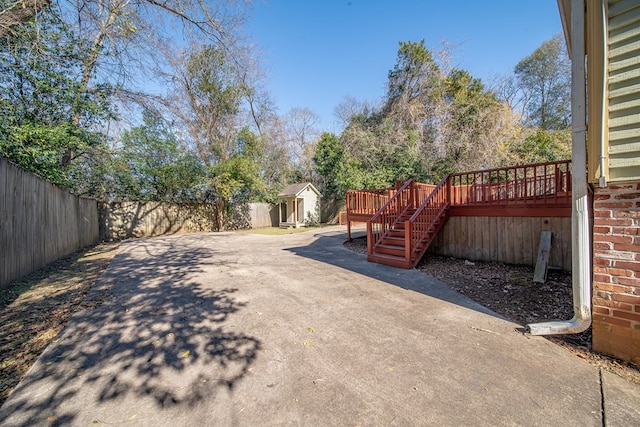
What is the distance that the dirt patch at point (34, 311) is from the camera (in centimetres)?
247

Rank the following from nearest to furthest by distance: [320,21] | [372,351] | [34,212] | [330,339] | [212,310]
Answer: [372,351], [330,339], [212,310], [34,212], [320,21]

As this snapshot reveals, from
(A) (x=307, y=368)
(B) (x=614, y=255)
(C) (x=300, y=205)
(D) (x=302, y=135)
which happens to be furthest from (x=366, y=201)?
(D) (x=302, y=135)

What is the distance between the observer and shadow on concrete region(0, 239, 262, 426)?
→ 1988mm

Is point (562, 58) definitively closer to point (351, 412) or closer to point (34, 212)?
point (351, 412)

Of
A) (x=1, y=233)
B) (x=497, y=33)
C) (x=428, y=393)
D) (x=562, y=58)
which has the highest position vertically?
(x=562, y=58)

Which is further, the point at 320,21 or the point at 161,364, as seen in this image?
the point at 320,21

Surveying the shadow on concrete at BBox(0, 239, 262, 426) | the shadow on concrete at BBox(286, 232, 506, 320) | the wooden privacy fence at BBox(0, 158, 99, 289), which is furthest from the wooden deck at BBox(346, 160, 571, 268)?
the wooden privacy fence at BBox(0, 158, 99, 289)

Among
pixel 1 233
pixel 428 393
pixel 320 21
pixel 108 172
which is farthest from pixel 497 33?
pixel 108 172

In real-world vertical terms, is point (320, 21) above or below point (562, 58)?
below

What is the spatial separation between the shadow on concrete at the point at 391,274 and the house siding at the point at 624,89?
79.0 inches

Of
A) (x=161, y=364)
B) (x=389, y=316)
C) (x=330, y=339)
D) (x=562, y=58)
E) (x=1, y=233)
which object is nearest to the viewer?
(x=161, y=364)

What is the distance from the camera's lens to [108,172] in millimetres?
12961

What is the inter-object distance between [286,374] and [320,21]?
1304 centimetres

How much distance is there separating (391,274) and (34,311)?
5458mm
